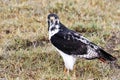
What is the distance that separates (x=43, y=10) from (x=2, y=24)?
1063 mm

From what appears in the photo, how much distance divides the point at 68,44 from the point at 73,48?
0.09 m

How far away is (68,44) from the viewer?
6.32m

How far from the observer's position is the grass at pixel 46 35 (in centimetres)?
640

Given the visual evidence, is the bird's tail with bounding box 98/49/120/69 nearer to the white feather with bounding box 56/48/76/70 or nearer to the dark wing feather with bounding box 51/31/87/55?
the dark wing feather with bounding box 51/31/87/55

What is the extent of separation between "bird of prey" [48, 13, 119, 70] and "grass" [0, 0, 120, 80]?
0.23 m

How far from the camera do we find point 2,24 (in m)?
8.08

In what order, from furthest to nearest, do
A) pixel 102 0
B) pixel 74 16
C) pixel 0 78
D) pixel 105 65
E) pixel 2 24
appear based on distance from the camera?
1. pixel 102 0
2. pixel 74 16
3. pixel 2 24
4. pixel 105 65
5. pixel 0 78

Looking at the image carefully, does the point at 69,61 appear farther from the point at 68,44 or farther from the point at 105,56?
the point at 105,56

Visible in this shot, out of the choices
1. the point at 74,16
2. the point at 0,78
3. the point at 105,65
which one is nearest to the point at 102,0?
the point at 74,16

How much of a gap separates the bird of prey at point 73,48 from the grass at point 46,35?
232mm

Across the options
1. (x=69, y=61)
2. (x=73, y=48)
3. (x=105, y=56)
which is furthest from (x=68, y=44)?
(x=105, y=56)

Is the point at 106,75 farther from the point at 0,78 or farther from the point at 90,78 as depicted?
the point at 0,78

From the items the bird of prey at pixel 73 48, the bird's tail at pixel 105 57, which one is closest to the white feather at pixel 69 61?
the bird of prey at pixel 73 48

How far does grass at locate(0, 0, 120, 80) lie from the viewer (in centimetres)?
640
